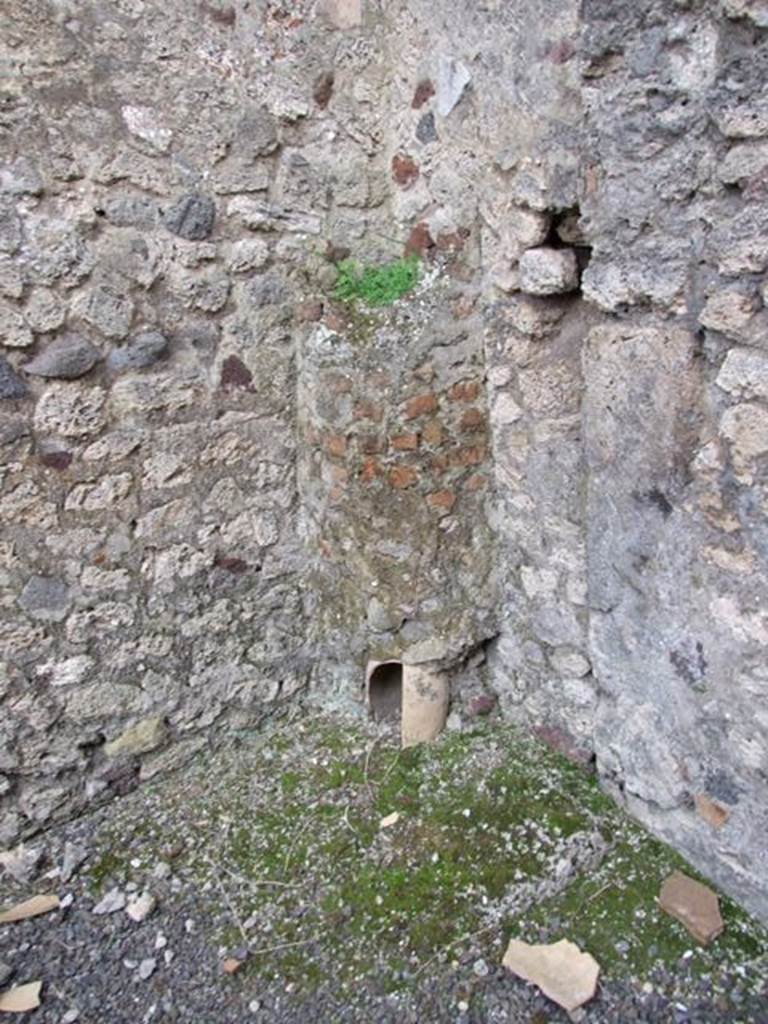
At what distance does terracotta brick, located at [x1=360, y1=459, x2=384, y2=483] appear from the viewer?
2.37 meters

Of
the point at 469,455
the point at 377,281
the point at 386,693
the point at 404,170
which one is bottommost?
the point at 386,693

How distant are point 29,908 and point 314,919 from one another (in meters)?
0.76

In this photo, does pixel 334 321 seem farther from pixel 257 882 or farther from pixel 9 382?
pixel 257 882

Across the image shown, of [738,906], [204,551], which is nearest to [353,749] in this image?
[204,551]

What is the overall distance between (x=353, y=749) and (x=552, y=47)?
2.04 m

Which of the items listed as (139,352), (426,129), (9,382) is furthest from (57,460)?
(426,129)

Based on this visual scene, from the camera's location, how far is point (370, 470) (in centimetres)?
238

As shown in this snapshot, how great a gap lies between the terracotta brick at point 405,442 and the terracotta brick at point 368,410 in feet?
0.24

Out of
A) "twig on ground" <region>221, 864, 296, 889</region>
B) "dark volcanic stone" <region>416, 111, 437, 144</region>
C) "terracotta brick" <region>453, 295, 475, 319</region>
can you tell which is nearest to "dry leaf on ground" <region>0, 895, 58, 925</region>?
"twig on ground" <region>221, 864, 296, 889</region>

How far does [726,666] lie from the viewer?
73.4 inches

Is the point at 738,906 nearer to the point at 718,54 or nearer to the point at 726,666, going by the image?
the point at 726,666

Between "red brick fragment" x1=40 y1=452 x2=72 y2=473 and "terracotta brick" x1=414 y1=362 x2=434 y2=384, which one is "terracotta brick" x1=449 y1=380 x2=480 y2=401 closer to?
"terracotta brick" x1=414 y1=362 x2=434 y2=384

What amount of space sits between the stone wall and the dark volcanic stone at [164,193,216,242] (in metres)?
0.01

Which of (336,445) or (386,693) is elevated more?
(336,445)
